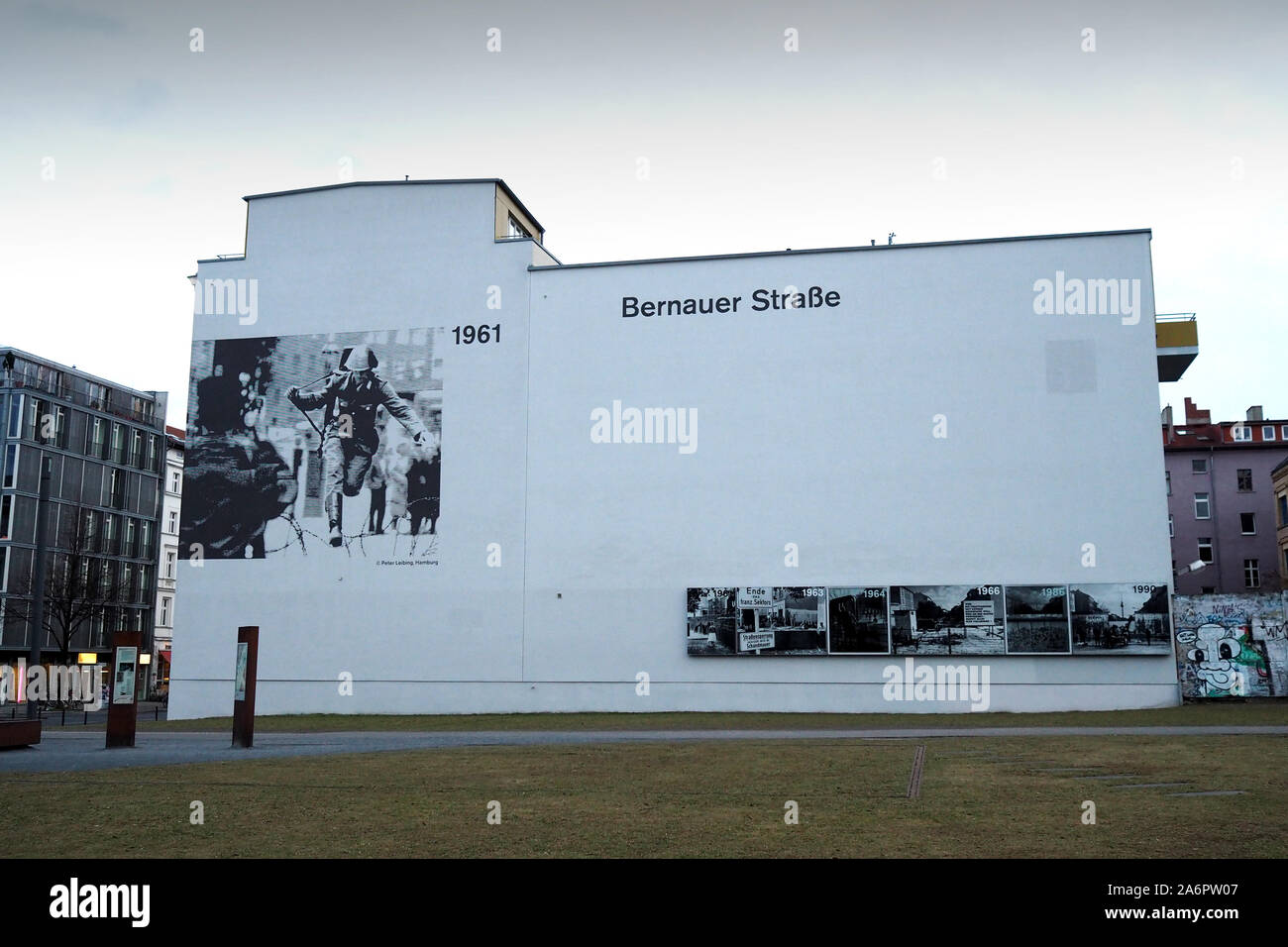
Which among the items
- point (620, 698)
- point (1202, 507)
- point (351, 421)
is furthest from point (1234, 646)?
point (1202, 507)

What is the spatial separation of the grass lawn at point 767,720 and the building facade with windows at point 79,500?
127 feet

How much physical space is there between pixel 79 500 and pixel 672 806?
78606 millimetres

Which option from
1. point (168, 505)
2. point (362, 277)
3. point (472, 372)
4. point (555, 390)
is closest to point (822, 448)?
point (555, 390)

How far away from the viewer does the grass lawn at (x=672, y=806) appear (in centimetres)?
927

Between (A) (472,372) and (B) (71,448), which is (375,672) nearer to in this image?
(A) (472,372)

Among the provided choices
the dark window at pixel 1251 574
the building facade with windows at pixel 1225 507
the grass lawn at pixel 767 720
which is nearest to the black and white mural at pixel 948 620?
the grass lawn at pixel 767 720

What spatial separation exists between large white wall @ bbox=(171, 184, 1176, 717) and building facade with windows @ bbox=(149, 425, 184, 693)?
170ft

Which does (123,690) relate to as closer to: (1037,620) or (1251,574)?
(1037,620)

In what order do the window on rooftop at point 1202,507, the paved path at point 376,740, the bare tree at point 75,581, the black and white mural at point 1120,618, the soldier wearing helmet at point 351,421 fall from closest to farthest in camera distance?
the paved path at point 376,740, the black and white mural at point 1120,618, the soldier wearing helmet at point 351,421, the bare tree at point 75,581, the window on rooftop at point 1202,507

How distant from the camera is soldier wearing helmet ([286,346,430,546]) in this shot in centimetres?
3931

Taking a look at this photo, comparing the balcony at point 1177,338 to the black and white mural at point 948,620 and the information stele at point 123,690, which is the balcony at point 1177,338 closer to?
the black and white mural at point 948,620

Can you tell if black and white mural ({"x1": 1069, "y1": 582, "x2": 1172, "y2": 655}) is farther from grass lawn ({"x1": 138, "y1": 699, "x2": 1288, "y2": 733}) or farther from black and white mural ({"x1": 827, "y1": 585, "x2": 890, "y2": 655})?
black and white mural ({"x1": 827, "y1": 585, "x2": 890, "y2": 655})

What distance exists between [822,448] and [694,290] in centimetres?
702

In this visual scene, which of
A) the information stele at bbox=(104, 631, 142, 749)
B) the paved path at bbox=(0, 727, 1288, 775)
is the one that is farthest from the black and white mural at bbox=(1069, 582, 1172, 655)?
the information stele at bbox=(104, 631, 142, 749)
